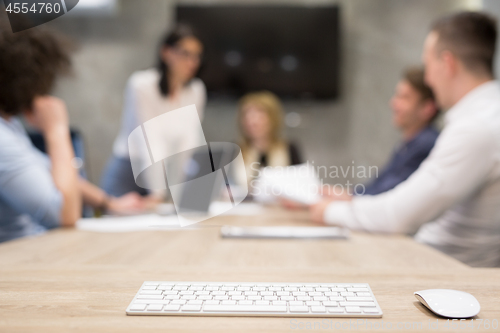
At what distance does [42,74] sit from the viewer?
1279 mm

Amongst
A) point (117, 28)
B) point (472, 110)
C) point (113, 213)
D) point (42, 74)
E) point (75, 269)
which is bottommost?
point (113, 213)

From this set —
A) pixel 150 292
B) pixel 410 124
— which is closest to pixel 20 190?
pixel 150 292

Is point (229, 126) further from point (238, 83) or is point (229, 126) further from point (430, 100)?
point (430, 100)

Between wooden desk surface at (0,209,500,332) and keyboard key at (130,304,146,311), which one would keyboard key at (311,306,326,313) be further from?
keyboard key at (130,304,146,311)

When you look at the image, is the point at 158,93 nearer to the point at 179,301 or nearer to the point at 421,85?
the point at 421,85

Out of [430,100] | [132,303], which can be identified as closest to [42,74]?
[132,303]

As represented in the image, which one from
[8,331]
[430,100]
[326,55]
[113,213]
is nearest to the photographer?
[8,331]

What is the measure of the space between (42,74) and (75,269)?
0.76m

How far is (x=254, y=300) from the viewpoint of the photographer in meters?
0.57

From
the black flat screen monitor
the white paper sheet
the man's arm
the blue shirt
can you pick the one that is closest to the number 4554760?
the white paper sheet

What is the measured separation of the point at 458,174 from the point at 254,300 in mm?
772

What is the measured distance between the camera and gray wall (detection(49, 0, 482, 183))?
3.39 meters

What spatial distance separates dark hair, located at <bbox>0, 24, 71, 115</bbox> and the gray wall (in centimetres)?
218

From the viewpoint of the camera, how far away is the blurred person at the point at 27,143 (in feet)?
3.54
